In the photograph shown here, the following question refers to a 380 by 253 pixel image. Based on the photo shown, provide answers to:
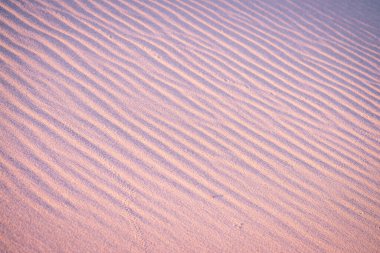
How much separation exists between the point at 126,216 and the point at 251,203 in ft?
3.20

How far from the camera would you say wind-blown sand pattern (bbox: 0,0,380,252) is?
6.44 ft

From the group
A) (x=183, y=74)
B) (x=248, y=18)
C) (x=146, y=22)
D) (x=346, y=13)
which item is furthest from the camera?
(x=346, y=13)

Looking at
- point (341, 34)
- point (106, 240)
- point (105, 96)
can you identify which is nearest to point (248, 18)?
point (341, 34)

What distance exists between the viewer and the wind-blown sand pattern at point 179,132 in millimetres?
1963

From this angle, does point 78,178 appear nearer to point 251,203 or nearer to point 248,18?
point 251,203

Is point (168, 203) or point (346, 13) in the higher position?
point (346, 13)

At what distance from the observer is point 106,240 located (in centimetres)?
185

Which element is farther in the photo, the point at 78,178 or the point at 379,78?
the point at 379,78

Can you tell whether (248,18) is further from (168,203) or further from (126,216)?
(126,216)

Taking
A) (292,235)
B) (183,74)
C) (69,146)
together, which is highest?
(183,74)

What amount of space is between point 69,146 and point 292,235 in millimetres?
1883

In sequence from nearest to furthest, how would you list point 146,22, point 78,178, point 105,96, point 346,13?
point 78,178 → point 105,96 → point 146,22 → point 346,13

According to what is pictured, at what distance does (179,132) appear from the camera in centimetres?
244

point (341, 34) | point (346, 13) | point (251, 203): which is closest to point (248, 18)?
point (341, 34)
